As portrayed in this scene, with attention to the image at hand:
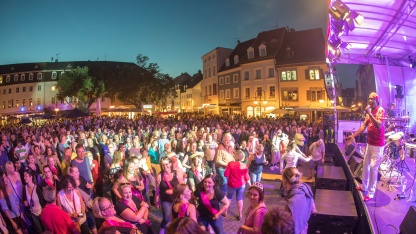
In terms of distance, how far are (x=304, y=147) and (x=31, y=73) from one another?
→ 211 ft

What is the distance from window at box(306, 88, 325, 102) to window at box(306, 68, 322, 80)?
1361 mm

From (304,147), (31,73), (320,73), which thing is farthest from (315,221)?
(31,73)

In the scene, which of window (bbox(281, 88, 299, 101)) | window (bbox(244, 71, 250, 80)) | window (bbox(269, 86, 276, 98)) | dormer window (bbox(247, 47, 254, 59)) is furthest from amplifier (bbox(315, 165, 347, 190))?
dormer window (bbox(247, 47, 254, 59))

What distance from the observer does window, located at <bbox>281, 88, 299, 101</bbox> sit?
33.7m

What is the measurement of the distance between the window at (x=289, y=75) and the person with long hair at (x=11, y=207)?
32300 mm

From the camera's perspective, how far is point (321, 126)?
1506cm

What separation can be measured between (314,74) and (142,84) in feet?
76.5

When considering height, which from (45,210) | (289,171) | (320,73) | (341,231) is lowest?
(341,231)

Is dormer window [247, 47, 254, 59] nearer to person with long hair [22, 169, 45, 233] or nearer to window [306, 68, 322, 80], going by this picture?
window [306, 68, 322, 80]

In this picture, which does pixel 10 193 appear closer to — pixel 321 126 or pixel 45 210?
pixel 45 210

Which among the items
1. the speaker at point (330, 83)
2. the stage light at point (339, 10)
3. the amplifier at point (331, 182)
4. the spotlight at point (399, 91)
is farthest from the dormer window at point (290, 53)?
the stage light at point (339, 10)

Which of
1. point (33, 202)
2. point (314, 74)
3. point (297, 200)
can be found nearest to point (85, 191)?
point (33, 202)

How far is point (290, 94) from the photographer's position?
34.2m

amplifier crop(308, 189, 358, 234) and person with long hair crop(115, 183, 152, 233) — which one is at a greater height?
person with long hair crop(115, 183, 152, 233)
